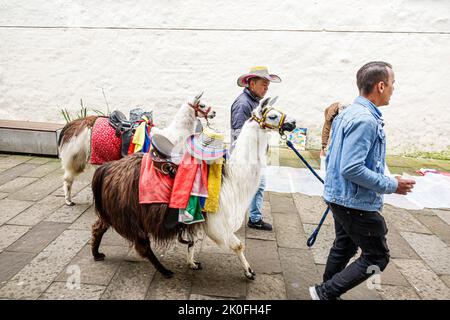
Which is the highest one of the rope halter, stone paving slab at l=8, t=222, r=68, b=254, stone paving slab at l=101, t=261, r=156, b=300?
the rope halter

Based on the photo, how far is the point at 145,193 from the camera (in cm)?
242

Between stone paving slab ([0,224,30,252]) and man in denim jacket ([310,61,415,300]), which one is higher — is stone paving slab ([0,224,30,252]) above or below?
below

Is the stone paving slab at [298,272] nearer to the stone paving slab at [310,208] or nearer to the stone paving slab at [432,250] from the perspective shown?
the stone paving slab at [310,208]

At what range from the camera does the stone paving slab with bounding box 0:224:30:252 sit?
3168 millimetres

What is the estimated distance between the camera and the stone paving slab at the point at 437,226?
12.1 ft

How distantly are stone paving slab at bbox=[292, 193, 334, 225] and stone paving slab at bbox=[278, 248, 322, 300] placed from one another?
804 mm

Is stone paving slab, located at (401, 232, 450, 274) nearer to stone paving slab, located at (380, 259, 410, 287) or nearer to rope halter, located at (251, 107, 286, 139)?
stone paving slab, located at (380, 259, 410, 287)

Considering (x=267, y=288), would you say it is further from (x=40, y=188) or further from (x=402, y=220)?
(x=40, y=188)

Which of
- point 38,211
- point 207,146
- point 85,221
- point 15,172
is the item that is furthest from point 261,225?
point 15,172

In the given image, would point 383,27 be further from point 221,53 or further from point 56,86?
point 56,86

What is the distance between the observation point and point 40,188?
457 cm

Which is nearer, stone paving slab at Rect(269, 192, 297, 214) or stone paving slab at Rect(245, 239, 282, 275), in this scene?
stone paving slab at Rect(245, 239, 282, 275)

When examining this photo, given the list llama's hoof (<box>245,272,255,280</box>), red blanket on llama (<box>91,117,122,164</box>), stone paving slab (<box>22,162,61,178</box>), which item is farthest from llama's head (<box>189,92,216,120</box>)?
stone paving slab (<box>22,162,61,178</box>)

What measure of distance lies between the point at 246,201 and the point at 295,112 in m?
4.79
